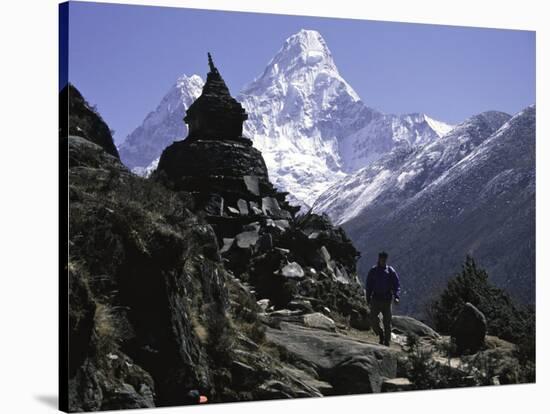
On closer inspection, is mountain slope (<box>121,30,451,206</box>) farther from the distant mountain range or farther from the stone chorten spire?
the stone chorten spire

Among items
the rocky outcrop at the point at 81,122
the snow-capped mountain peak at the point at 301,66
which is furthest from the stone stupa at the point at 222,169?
the rocky outcrop at the point at 81,122

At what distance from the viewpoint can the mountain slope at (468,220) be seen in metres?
18.9

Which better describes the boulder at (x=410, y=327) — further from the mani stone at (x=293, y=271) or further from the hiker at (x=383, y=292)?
the mani stone at (x=293, y=271)

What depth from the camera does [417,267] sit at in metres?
19.4

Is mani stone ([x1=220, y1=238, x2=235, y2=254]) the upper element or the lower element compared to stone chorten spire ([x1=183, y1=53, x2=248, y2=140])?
lower

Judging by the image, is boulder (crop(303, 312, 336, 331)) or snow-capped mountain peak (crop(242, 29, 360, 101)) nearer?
snow-capped mountain peak (crop(242, 29, 360, 101))

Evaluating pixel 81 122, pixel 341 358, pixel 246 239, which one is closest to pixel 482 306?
pixel 341 358

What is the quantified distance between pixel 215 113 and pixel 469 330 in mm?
5100

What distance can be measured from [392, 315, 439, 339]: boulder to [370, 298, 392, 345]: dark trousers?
15.6 inches

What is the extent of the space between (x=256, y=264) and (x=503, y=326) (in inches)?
157

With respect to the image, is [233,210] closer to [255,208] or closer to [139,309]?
[255,208]

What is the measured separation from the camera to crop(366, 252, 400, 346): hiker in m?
17.6

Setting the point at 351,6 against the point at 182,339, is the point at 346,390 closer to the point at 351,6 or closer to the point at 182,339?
the point at 182,339

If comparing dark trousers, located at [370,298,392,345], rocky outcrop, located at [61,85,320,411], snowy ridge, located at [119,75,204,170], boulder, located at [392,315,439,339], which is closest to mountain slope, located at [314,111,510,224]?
boulder, located at [392,315,439,339]
